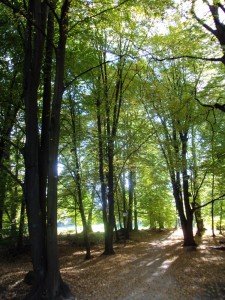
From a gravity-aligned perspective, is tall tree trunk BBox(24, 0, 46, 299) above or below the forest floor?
above

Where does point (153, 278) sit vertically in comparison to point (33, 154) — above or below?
below

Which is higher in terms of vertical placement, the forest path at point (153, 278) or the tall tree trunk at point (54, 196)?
the tall tree trunk at point (54, 196)

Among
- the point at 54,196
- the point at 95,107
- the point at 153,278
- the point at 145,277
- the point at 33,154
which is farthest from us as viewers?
the point at 95,107

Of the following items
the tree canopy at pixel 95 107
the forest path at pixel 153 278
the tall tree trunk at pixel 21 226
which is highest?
the tree canopy at pixel 95 107

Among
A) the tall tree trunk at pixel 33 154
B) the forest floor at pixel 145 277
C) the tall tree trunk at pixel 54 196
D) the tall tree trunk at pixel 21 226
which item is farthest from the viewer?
the tall tree trunk at pixel 21 226

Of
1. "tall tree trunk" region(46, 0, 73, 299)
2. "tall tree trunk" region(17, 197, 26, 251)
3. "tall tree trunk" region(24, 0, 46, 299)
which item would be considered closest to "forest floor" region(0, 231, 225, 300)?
"tall tree trunk" region(46, 0, 73, 299)

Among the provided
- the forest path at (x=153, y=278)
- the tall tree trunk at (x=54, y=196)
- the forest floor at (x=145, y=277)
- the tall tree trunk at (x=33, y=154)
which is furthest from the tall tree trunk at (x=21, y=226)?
the tall tree trunk at (x=54, y=196)

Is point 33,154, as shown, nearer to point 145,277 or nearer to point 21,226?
point 145,277

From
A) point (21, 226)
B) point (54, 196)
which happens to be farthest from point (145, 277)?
point (21, 226)

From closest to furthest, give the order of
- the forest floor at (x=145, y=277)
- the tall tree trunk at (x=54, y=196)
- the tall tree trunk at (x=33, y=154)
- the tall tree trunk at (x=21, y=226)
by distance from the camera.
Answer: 1. the tall tree trunk at (x=54, y=196)
2. the tall tree trunk at (x=33, y=154)
3. the forest floor at (x=145, y=277)
4. the tall tree trunk at (x=21, y=226)

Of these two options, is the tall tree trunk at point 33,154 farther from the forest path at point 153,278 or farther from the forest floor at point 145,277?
the forest path at point 153,278

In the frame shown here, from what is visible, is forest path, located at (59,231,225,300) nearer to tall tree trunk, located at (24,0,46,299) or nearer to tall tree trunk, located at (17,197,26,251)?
tall tree trunk, located at (24,0,46,299)

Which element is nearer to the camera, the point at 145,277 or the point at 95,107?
the point at 145,277

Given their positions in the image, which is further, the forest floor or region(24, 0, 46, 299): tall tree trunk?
the forest floor
